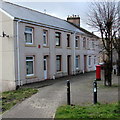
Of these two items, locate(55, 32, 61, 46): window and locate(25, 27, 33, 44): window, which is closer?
locate(25, 27, 33, 44): window

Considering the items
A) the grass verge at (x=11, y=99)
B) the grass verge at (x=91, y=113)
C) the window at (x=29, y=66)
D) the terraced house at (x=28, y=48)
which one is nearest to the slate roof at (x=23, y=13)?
the terraced house at (x=28, y=48)

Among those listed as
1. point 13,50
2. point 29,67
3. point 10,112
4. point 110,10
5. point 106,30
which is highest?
point 110,10

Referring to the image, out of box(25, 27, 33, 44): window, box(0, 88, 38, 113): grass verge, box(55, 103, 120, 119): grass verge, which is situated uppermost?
box(25, 27, 33, 44): window

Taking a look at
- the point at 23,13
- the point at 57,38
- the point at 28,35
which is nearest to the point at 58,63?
the point at 57,38

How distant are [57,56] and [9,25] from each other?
684 centimetres

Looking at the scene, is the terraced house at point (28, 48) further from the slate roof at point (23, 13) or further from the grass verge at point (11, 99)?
the grass verge at point (11, 99)

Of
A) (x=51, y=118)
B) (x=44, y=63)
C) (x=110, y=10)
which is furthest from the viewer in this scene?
(x=44, y=63)

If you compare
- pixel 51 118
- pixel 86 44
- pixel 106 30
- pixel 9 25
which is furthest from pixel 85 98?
pixel 86 44

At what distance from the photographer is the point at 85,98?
8328mm

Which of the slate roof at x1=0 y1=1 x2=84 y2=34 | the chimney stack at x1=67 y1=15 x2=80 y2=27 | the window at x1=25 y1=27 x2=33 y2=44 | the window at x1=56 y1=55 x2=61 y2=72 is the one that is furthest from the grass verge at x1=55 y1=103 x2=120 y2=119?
the chimney stack at x1=67 y1=15 x2=80 y2=27

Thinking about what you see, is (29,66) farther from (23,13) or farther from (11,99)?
(11,99)

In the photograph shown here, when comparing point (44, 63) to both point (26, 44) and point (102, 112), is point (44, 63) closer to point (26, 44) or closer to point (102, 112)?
point (26, 44)

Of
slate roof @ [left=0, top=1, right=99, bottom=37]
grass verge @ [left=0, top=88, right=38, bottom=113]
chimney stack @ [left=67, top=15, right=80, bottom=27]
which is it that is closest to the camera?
grass verge @ [left=0, top=88, right=38, bottom=113]

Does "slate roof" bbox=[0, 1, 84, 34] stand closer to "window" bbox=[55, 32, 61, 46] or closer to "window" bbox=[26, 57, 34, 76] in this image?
"window" bbox=[55, 32, 61, 46]
